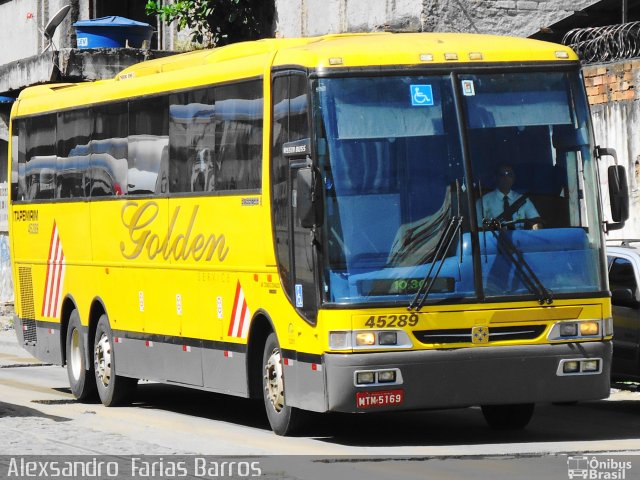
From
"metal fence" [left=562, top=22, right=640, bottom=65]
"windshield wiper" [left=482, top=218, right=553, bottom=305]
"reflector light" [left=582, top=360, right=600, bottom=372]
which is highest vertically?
"metal fence" [left=562, top=22, right=640, bottom=65]

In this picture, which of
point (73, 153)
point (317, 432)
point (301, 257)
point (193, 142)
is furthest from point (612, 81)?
point (301, 257)

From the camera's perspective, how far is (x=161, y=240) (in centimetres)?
1602

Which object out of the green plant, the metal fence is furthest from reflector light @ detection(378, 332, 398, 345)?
the green plant

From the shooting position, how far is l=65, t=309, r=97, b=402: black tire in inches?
703

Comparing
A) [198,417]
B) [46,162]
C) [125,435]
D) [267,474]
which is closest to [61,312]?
[46,162]

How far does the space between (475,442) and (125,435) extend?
119 inches

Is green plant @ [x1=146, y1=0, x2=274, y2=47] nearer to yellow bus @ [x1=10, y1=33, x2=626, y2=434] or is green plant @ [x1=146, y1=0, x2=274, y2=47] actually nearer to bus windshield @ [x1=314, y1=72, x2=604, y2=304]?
yellow bus @ [x1=10, y1=33, x2=626, y2=434]

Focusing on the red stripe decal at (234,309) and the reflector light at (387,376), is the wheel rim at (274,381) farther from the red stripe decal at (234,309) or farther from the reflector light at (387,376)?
the reflector light at (387,376)

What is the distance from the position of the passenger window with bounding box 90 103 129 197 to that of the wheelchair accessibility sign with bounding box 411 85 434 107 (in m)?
4.79

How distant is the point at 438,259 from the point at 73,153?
22.6 feet

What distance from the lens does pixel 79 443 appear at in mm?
12992

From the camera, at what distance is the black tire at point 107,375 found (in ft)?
56.5

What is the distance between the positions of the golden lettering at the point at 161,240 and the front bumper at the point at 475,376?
2.58 metres

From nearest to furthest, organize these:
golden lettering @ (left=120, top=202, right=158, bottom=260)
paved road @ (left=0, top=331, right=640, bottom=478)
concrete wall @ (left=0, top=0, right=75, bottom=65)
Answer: paved road @ (left=0, top=331, right=640, bottom=478), golden lettering @ (left=120, top=202, right=158, bottom=260), concrete wall @ (left=0, top=0, right=75, bottom=65)
